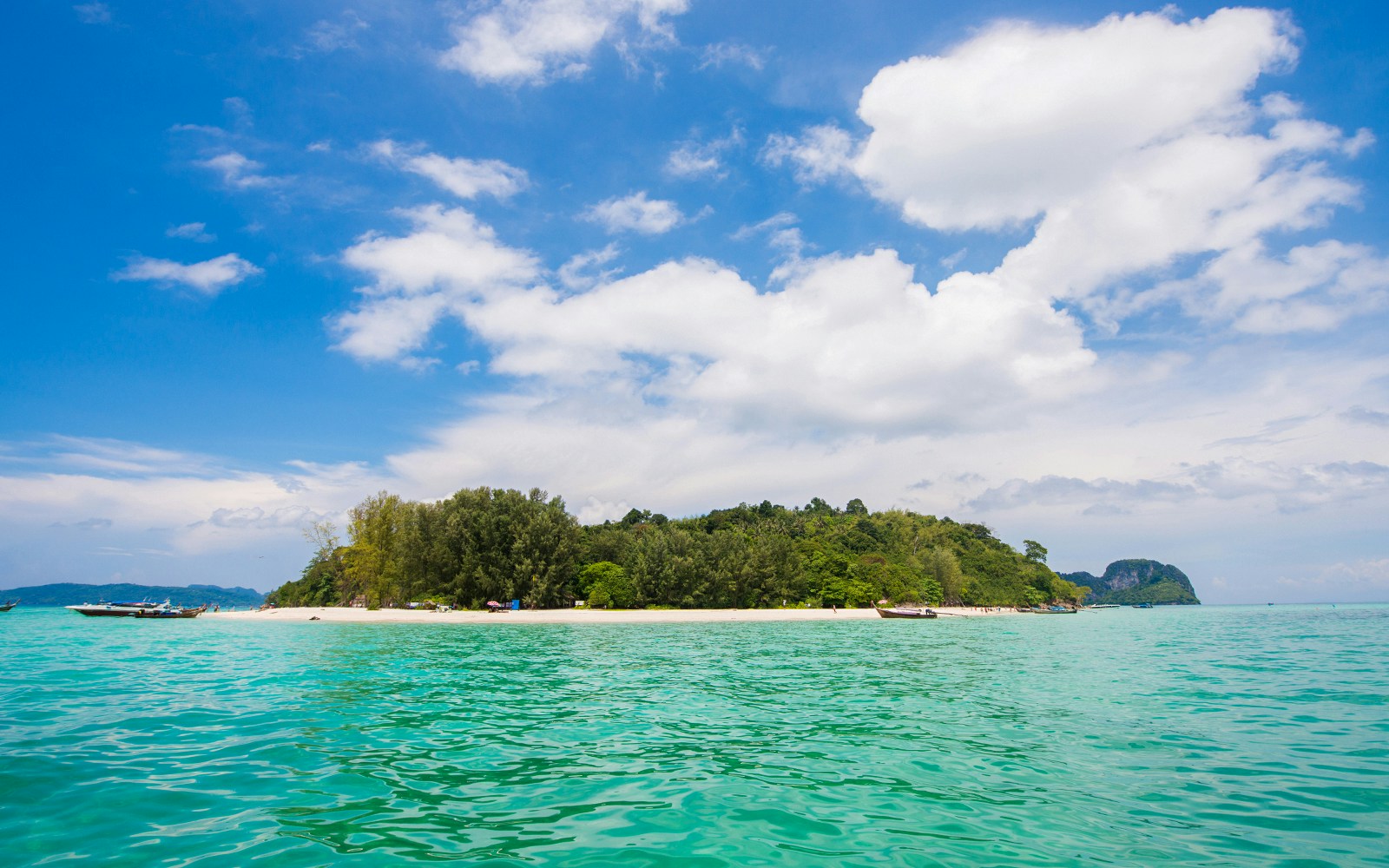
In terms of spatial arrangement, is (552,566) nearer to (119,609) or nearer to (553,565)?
(553,565)

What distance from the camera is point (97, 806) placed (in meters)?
8.62

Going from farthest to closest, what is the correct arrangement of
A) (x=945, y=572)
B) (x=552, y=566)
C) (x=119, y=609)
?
(x=945, y=572)
(x=552, y=566)
(x=119, y=609)

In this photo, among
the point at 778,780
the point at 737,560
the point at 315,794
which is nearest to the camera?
the point at 315,794

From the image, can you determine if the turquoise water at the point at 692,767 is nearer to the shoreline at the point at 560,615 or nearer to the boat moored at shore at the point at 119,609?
the shoreline at the point at 560,615

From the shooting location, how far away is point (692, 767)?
11.0 m

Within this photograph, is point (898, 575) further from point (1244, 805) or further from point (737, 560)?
point (1244, 805)

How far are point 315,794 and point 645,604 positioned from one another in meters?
77.9

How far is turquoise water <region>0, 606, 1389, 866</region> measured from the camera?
24.5 feet

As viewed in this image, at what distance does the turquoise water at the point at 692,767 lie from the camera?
24.5 feet

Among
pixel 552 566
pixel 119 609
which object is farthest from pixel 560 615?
pixel 119 609

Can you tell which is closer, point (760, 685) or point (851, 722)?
point (851, 722)

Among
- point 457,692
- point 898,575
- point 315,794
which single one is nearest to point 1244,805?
point 315,794

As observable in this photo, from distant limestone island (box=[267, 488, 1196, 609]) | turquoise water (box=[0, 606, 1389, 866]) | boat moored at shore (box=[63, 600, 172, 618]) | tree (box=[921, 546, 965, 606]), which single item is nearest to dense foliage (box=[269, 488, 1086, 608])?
distant limestone island (box=[267, 488, 1196, 609])

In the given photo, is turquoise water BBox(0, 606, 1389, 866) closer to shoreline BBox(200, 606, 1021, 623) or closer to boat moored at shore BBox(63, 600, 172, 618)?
shoreline BBox(200, 606, 1021, 623)
